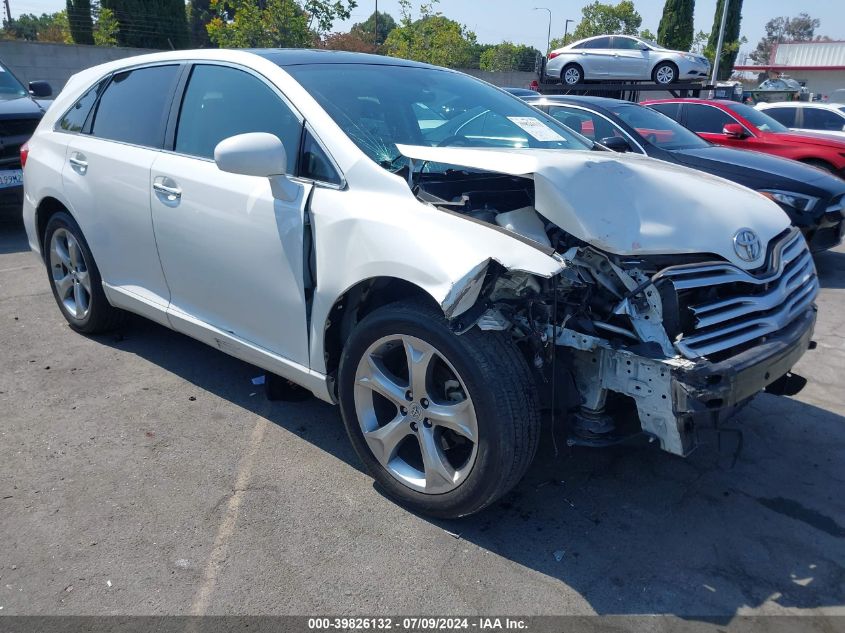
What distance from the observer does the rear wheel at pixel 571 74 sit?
55.9ft

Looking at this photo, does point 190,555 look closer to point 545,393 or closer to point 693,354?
point 545,393

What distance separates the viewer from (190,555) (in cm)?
267

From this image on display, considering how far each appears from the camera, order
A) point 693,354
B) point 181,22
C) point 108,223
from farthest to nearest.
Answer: point 181,22
point 108,223
point 693,354

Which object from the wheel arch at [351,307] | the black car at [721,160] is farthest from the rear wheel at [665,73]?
the wheel arch at [351,307]

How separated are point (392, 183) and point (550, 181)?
64 cm

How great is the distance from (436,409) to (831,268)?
651cm

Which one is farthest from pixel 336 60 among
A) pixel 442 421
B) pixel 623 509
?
pixel 623 509

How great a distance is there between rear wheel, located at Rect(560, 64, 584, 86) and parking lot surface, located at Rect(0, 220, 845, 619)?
47.6 feet

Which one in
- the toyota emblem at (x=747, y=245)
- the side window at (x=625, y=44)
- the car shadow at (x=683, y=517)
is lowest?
the car shadow at (x=683, y=517)

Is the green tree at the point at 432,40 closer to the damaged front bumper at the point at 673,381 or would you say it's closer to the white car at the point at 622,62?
the white car at the point at 622,62

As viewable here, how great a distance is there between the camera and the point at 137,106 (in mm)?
4035

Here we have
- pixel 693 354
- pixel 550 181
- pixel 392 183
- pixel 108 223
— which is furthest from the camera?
pixel 108 223

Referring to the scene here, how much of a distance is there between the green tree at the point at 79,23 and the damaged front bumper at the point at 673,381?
3226cm

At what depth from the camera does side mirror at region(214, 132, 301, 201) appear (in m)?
2.85
